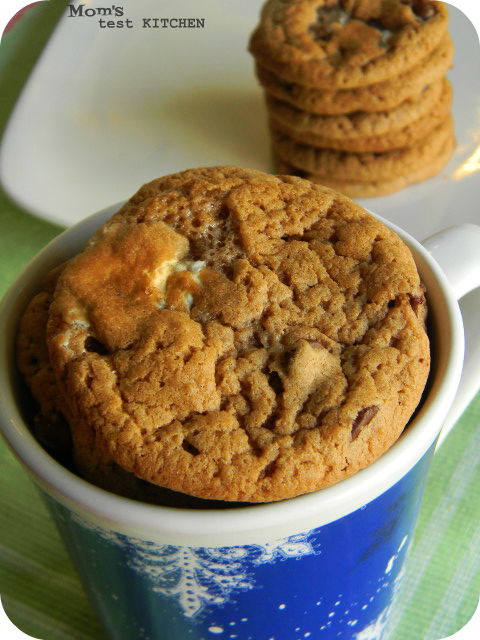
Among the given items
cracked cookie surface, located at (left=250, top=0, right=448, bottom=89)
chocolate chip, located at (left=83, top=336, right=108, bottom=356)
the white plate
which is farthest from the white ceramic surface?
chocolate chip, located at (left=83, top=336, right=108, bottom=356)

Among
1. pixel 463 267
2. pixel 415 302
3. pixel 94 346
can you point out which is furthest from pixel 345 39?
pixel 94 346

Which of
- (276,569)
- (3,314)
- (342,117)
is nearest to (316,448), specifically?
(276,569)

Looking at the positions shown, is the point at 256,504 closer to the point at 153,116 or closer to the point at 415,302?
the point at 415,302

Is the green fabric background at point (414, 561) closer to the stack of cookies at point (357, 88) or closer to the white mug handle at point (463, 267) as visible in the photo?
the white mug handle at point (463, 267)

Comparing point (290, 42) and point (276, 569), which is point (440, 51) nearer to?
point (290, 42)

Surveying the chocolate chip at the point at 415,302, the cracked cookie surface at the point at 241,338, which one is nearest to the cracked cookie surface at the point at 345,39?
the cracked cookie surface at the point at 241,338

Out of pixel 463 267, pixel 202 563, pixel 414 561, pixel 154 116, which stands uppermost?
pixel 463 267

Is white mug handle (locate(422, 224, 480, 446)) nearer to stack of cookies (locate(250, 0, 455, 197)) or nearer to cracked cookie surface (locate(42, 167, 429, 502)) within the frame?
cracked cookie surface (locate(42, 167, 429, 502))
